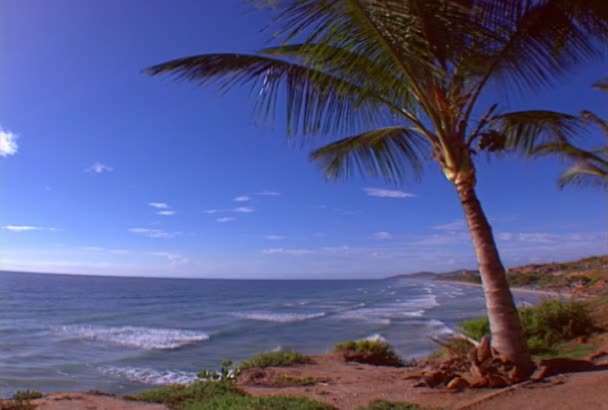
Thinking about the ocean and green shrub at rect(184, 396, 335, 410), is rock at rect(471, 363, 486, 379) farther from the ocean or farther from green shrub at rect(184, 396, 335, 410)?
the ocean

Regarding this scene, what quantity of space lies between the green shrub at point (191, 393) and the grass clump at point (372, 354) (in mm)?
5167

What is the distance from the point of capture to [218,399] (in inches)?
236

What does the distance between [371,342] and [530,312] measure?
4.31 m

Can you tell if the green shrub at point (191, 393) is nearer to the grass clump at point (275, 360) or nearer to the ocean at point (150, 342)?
the grass clump at point (275, 360)

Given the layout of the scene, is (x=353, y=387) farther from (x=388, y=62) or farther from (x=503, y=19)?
(x=503, y=19)

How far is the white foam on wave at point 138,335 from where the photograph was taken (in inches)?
779

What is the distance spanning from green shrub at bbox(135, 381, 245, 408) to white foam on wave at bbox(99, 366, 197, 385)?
524 centimetres

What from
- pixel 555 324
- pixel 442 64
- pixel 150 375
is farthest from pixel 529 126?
pixel 150 375

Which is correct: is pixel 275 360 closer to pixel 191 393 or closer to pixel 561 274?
pixel 191 393

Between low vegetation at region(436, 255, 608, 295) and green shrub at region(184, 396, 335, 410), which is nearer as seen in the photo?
green shrub at region(184, 396, 335, 410)

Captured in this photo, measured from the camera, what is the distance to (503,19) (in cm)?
452

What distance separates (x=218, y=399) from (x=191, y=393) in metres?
1.04

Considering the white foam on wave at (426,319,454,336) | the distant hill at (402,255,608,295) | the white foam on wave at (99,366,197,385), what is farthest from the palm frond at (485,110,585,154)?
the distant hill at (402,255,608,295)

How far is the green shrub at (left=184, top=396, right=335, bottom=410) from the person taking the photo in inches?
204
